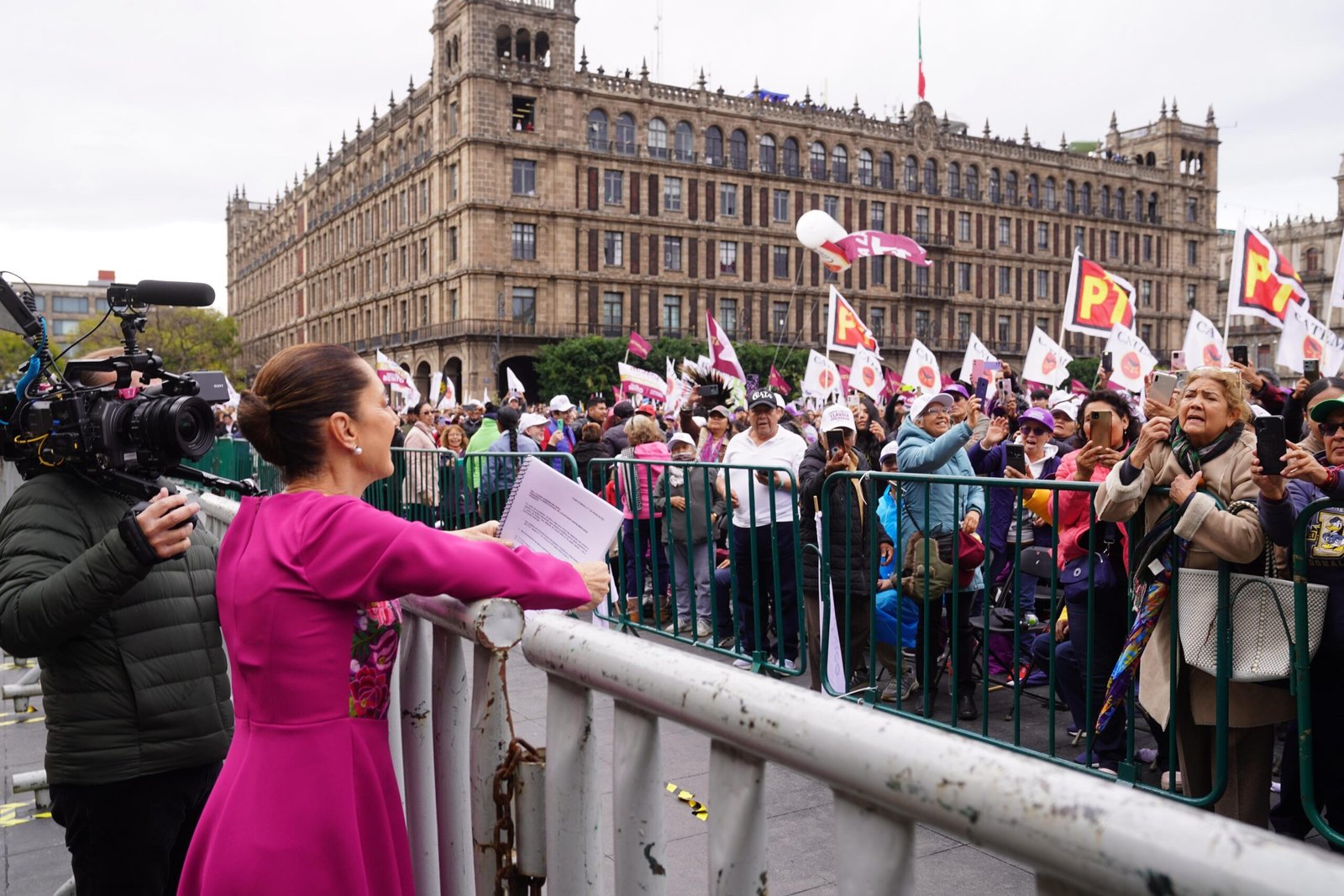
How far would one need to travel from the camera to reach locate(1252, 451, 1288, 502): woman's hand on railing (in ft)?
11.9

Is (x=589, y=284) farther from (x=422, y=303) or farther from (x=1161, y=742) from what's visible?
(x=1161, y=742)

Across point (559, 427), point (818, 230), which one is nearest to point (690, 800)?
point (559, 427)

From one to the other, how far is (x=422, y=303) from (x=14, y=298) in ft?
182

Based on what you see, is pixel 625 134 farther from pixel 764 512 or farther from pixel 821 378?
pixel 764 512

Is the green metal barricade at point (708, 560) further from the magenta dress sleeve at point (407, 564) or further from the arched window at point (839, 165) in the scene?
the arched window at point (839, 165)

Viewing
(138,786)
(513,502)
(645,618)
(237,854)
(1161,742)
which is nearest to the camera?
(237,854)

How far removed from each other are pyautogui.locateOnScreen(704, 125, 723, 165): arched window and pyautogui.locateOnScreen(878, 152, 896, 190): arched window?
1083 centimetres

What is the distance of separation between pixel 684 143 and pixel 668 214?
411 cm

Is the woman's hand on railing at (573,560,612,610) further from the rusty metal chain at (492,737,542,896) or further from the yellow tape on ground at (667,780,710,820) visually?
the yellow tape on ground at (667,780,710,820)

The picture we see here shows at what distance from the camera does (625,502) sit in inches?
267

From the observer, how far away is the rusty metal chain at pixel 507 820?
72.4 inches

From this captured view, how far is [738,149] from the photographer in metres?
58.9

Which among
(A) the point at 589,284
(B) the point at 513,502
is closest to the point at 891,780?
(B) the point at 513,502

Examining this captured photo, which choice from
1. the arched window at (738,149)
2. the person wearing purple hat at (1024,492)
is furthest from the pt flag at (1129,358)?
the arched window at (738,149)
